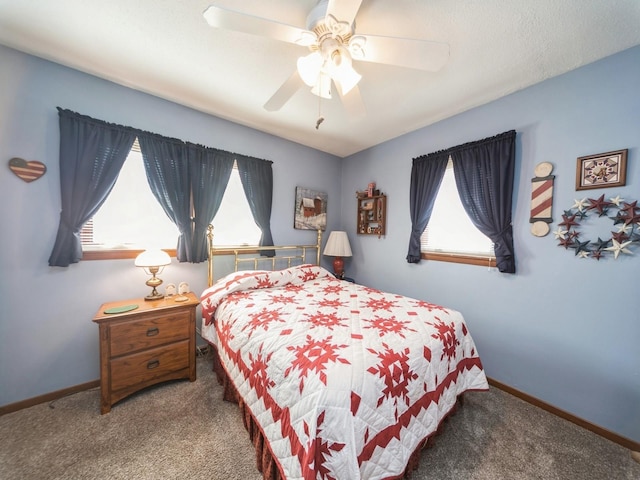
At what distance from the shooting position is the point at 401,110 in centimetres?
231

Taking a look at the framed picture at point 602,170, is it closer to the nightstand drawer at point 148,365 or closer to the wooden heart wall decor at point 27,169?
the nightstand drawer at point 148,365

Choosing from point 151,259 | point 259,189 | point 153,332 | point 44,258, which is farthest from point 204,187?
point 153,332

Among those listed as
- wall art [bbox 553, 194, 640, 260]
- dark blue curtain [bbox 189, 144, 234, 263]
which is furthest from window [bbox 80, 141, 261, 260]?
wall art [bbox 553, 194, 640, 260]

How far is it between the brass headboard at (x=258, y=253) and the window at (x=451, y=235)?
1.48 m

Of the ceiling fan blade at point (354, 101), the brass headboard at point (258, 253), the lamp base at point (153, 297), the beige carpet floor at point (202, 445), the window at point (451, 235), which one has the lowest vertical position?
the beige carpet floor at point (202, 445)

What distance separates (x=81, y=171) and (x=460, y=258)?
11.2 feet

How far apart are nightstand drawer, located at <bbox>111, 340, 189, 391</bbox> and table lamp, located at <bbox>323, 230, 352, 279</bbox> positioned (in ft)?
6.38

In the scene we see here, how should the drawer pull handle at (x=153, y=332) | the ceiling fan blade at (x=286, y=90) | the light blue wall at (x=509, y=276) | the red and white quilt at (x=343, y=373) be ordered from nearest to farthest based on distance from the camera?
the red and white quilt at (x=343, y=373) < the ceiling fan blade at (x=286, y=90) < the light blue wall at (x=509, y=276) < the drawer pull handle at (x=153, y=332)

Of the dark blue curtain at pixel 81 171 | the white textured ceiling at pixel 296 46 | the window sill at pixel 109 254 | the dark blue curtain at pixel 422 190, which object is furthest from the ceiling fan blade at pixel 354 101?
the window sill at pixel 109 254

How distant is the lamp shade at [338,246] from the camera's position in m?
3.17

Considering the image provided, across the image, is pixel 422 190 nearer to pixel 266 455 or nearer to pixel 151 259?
pixel 266 455

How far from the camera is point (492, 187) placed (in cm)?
202

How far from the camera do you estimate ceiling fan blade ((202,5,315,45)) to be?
3.27ft

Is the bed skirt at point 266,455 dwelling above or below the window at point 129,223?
below
